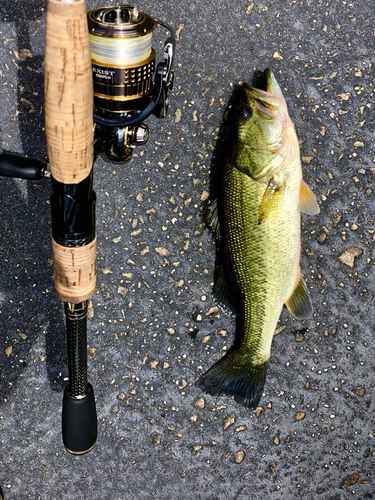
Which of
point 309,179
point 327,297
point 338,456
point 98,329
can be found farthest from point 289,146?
point 338,456

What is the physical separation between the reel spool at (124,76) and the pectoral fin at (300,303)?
0.73 m

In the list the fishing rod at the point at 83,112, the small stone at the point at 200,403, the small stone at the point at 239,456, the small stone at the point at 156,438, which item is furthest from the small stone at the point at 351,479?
the fishing rod at the point at 83,112

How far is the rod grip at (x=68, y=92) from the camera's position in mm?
873

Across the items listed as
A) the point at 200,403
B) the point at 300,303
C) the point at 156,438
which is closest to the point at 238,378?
the point at 200,403

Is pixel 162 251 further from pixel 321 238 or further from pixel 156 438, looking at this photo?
pixel 156 438

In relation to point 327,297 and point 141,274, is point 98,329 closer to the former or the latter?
point 141,274

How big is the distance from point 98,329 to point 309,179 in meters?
0.94

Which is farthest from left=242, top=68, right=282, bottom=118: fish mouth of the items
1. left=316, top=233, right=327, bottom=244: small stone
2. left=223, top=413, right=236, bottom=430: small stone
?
left=223, top=413, right=236, bottom=430: small stone

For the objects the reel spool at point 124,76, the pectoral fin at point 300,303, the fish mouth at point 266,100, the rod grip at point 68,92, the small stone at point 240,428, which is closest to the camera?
the rod grip at point 68,92

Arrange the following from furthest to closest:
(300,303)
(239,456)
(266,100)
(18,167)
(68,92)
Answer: (239,456) < (300,303) < (266,100) < (18,167) < (68,92)

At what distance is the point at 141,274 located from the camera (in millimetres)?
1661

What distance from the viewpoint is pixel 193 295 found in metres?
1.67

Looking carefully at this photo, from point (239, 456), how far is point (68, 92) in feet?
4.86

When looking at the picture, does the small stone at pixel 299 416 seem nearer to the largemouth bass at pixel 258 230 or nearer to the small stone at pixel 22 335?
the largemouth bass at pixel 258 230
